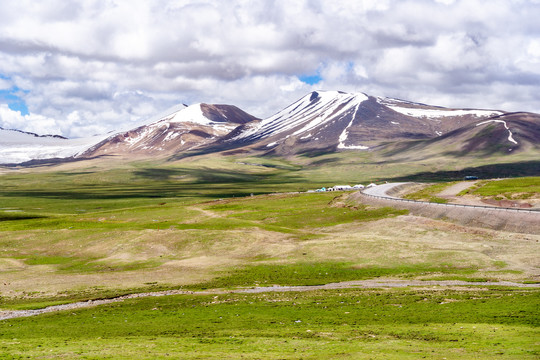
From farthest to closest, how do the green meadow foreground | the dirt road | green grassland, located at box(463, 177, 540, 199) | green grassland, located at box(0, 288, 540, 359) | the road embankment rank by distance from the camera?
green grassland, located at box(463, 177, 540, 199) → the road embankment → the dirt road → the green meadow foreground → green grassland, located at box(0, 288, 540, 359)

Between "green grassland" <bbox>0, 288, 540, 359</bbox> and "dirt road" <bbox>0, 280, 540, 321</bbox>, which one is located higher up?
"green grassland" <bbox>0, 288, 540, 359</bbox>

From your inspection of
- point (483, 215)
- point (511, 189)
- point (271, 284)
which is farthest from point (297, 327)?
point (511, 189)

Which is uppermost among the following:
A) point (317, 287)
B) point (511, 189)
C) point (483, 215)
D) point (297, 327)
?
point (511, 189)

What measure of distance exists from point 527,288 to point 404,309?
1825cm

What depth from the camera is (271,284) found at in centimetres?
6850

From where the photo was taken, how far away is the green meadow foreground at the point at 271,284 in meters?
36.4

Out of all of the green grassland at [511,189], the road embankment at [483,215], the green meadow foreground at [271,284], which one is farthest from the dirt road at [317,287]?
the green grassland at [511,189]

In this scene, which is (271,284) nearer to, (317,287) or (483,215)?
(317,287)

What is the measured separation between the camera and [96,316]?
52.2 m

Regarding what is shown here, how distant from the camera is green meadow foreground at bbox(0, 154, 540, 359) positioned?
36.4m

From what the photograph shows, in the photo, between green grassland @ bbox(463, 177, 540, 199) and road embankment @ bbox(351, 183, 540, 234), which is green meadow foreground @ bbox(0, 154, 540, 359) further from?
road embankment @ bbox(351, 183, 540, 234)

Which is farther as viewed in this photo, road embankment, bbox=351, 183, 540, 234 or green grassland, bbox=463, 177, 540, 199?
green grassland, bbox=463, 177, 540, 199

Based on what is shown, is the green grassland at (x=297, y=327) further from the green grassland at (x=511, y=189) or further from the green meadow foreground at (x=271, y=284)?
the green grassland at (x=511, y=189)

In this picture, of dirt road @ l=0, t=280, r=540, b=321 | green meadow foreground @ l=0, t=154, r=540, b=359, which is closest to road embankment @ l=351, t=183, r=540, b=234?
green meadow foreground @ l=0, t=154, r=540, b=359
